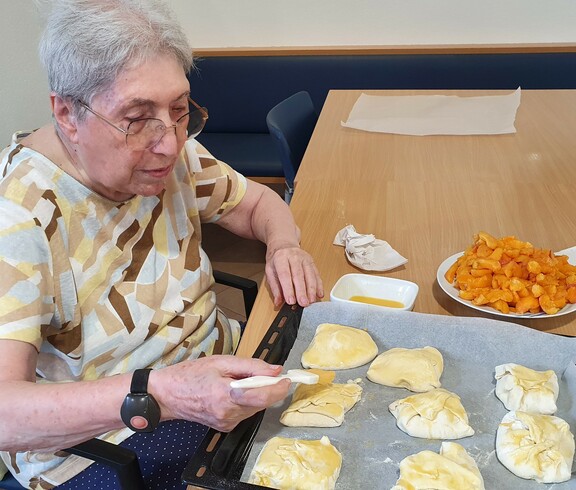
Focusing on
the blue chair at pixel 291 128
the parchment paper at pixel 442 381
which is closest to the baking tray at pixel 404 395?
the parchment paper at pixel 442 381

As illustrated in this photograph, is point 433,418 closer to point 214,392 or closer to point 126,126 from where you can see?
point 214,392

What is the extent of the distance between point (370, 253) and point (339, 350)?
432 mm

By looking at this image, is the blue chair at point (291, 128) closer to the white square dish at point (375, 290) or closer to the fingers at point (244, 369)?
the white square dish at point (375, 290)

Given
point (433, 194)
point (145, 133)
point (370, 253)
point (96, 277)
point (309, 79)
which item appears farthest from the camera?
point (309, 79)

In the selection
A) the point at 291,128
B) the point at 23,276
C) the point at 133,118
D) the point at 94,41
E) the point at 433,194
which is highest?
the point at 94,41

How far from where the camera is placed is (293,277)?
142 cm

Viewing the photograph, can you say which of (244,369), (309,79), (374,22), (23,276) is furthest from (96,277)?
(374,22)

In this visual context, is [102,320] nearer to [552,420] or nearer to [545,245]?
[552,420]

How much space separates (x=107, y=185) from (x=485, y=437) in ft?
2.97

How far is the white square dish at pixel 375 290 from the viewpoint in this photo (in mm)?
1391

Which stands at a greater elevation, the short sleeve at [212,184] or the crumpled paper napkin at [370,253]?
the short sleeve at [212,184]

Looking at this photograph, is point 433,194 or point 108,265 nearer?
point 108,265

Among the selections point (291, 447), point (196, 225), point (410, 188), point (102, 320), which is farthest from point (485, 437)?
point (410, 188)

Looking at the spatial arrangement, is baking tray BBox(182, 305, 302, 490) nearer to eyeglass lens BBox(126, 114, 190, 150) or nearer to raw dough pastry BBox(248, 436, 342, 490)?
raw dough pastry BBox(248, 436, 342, 490)
